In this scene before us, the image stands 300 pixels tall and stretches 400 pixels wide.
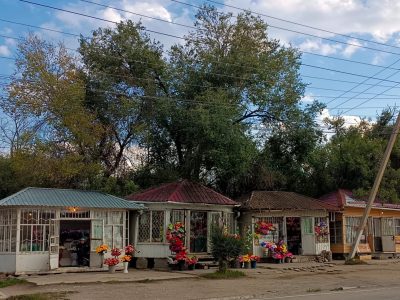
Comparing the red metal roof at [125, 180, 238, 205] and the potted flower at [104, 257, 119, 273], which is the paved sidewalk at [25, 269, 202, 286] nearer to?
the potted flower at [104, 257, 119, 273]

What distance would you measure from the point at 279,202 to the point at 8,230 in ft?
46.7

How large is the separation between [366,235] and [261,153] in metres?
8.03

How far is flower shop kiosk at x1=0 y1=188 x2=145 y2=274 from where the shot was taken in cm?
2091

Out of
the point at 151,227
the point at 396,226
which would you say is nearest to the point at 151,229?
the point at 151,227

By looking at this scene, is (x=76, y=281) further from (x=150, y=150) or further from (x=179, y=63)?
(x=179, y=63)

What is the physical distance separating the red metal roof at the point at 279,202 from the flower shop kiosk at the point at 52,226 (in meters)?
6.93

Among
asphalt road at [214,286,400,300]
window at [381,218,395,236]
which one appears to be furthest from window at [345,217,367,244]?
asphalt road at [214,286,400,300]

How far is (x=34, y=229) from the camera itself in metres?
21.3

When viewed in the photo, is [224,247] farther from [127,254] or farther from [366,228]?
[366,228]

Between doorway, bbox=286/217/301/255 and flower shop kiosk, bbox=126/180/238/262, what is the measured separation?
478 cm

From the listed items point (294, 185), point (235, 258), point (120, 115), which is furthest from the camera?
point (294, 185)

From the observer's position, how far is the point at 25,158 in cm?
2633

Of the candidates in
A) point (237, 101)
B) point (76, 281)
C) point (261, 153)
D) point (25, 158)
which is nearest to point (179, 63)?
point (237, 101)

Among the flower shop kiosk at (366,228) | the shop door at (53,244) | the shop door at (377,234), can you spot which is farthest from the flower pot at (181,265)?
the shop door at (377,234)
